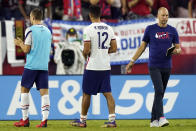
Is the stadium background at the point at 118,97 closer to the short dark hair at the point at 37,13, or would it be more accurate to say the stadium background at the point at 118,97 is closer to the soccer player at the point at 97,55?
the soccer player at the point at 97,55

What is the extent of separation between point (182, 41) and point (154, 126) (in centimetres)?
539

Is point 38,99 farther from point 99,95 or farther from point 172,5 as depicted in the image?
point 172,5

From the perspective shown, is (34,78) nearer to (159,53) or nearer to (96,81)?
(96,81)

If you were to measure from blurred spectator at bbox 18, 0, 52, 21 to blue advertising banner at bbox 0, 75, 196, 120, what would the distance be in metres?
2.93

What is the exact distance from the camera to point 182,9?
59.3ft

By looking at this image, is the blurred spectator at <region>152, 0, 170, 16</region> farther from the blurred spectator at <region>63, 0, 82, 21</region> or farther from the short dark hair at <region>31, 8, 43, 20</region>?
the short dark hair at <region>31, 8, 43, 20</region>

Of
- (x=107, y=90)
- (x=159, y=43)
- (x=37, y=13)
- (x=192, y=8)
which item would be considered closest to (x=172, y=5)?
(x=192, y=8)

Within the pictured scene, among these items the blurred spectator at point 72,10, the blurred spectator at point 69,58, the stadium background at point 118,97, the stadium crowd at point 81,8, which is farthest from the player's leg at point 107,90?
the blurred spectator at point 72,10

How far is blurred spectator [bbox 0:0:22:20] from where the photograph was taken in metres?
17.2

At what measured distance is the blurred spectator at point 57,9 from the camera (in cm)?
1747

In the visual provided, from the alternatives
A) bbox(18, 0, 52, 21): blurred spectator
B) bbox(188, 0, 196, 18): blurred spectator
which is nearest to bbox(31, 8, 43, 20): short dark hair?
bbox(18, 0, 52, 21): blurred spectator

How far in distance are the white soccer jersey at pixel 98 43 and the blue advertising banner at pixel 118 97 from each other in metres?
3.22

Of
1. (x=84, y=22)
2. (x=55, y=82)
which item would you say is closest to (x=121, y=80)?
(x=55, y=82)

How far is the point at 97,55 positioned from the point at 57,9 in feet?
20.2
